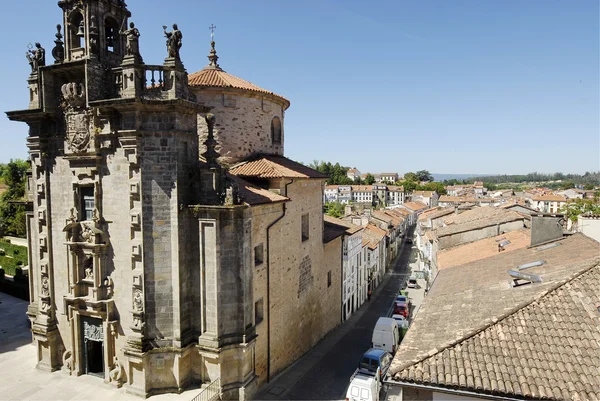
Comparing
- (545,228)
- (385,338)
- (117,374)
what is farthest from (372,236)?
(117,374)

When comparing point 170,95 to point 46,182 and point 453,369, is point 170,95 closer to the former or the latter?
point 46,182

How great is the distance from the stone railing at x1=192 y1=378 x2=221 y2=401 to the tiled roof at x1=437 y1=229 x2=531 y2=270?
42.0ft

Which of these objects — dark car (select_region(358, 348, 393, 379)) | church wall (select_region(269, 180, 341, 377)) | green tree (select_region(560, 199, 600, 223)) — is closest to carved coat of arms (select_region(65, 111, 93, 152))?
church wall (select_region(269, 180, 341, 377))

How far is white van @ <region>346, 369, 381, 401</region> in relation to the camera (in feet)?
52.9

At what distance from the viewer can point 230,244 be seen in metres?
14.0

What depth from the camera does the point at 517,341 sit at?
9375 millimetres

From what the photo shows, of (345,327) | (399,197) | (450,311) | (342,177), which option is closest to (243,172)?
(450,311)

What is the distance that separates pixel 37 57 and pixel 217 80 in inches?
297

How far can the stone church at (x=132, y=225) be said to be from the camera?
13570 millimetres

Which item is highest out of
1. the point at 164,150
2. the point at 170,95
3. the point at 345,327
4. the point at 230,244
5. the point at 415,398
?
the point at 170,95

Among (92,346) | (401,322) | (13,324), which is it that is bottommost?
(401,322)

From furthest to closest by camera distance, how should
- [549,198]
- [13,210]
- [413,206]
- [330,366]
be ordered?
[549,198] < [413,206] < [13,210] < [330,366]

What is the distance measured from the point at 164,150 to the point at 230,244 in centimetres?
406

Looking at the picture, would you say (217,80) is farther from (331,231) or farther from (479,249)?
(479,249)
